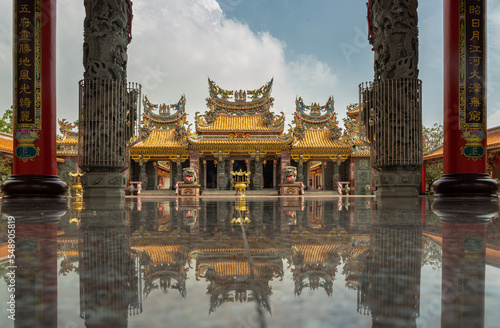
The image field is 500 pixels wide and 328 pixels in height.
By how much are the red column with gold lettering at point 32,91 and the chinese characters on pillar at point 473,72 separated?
22.9 feet

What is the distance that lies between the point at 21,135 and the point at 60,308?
252 inches

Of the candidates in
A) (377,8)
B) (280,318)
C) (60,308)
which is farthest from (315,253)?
(377,8)

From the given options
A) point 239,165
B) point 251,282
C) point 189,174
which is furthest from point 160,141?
point 251,282

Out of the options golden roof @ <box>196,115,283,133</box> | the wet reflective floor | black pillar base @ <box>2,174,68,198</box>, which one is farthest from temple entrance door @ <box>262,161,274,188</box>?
the wet reflective floor

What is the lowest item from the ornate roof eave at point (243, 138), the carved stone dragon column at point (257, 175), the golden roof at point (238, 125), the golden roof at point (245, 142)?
the carved stone dragon column at point (257, 175)

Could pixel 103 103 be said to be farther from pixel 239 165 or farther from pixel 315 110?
pixel 315 110

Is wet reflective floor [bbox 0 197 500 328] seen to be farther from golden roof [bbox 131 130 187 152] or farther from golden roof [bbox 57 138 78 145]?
golden roof [bbox 57 138 78 145]

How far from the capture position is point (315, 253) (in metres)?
1.23

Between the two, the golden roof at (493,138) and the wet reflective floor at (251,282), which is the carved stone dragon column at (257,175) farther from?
the wet reflective floor at (251,282)

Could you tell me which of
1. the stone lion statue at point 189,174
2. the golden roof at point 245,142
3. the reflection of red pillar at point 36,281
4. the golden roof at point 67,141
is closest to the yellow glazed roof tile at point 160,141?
the golden roof at point 245,142

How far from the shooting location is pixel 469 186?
544cm

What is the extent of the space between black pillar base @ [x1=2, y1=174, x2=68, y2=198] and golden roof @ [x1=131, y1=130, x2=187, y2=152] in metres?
16.5

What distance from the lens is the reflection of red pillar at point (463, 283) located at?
612mm

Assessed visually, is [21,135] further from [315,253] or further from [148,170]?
[148,170]
